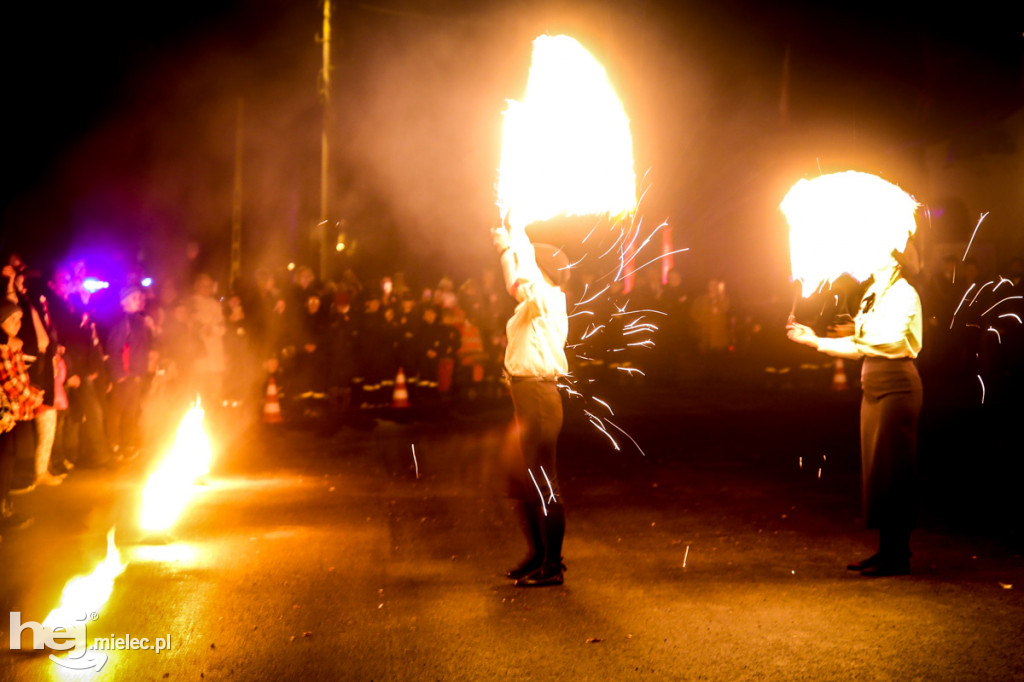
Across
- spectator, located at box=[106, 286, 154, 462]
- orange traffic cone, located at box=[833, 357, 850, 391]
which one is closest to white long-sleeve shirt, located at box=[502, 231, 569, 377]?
spectator, located at box=[106, 286, 154, 462]

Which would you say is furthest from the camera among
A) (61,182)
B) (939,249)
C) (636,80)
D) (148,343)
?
Result: (636,80)

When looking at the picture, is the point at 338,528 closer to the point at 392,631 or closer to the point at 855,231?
the point at 392,631

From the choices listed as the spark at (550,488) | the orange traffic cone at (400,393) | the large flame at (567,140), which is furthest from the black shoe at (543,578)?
the orange traffic cone at (400,393)

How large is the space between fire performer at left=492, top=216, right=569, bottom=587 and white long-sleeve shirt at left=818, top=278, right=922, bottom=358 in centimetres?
199

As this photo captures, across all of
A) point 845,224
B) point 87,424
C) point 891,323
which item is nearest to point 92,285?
point 87,424

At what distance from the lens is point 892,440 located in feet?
19.5

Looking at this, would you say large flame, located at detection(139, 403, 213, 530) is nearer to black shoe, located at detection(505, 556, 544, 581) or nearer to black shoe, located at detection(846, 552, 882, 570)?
black shoe, located at detection(505, 556, 544, 581)

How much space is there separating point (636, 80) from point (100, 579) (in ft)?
78.1

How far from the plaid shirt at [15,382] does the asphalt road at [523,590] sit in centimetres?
96

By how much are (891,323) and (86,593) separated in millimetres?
5202

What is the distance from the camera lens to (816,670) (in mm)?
4285

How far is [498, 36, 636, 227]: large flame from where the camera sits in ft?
22.2

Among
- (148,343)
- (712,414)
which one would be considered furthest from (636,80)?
(148,343)

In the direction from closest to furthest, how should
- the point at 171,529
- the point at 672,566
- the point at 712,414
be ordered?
1. the point at 672,566
2. the point at 171,529
3. the point at 712,414
